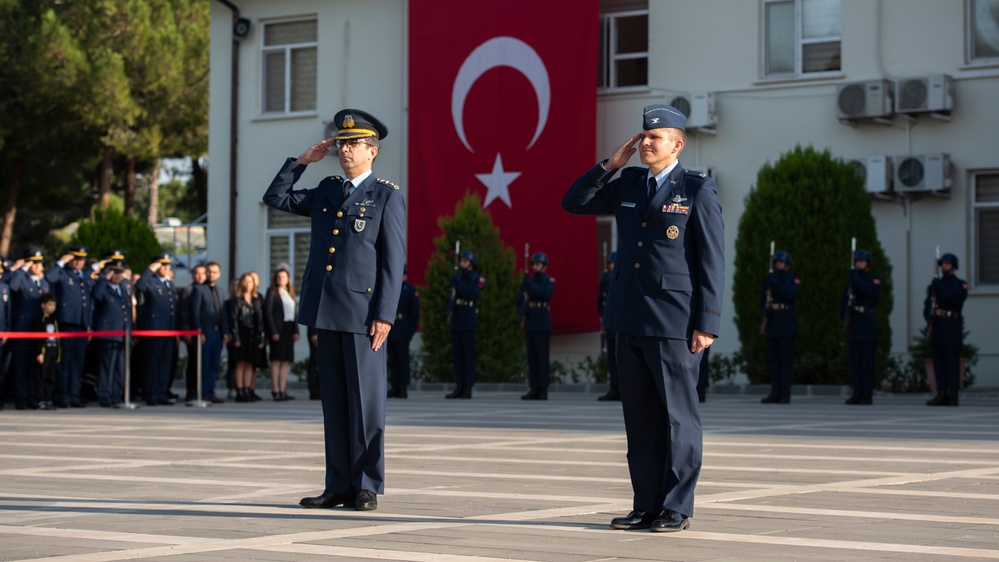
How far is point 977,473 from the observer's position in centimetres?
992

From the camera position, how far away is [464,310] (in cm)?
2177

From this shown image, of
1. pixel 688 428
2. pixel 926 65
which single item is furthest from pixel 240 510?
pixel 926 65

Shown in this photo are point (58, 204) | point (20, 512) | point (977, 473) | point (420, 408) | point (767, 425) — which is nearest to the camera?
point (20, 512)

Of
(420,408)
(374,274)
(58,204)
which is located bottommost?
(420,408)

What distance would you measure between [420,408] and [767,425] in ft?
16.6

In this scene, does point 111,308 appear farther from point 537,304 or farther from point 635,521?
point 635,521

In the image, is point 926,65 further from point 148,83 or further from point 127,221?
point 148,83

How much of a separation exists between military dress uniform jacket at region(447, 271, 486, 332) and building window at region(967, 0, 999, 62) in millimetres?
8080

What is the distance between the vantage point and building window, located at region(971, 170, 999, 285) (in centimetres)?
2278

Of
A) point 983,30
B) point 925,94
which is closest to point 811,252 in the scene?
point 925,94

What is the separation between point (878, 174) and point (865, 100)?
112 cm

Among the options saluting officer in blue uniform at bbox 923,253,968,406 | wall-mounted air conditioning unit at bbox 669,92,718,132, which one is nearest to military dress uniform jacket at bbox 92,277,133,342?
wall-mounted air conditioning unit at bbox 669,92,718,132

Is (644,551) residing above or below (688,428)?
below

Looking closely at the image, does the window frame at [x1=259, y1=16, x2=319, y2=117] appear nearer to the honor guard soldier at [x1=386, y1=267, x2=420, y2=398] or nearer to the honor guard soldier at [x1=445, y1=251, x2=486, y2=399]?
the honor guard soldier at [x1=386, y1=267, x2=420, y2=398]
